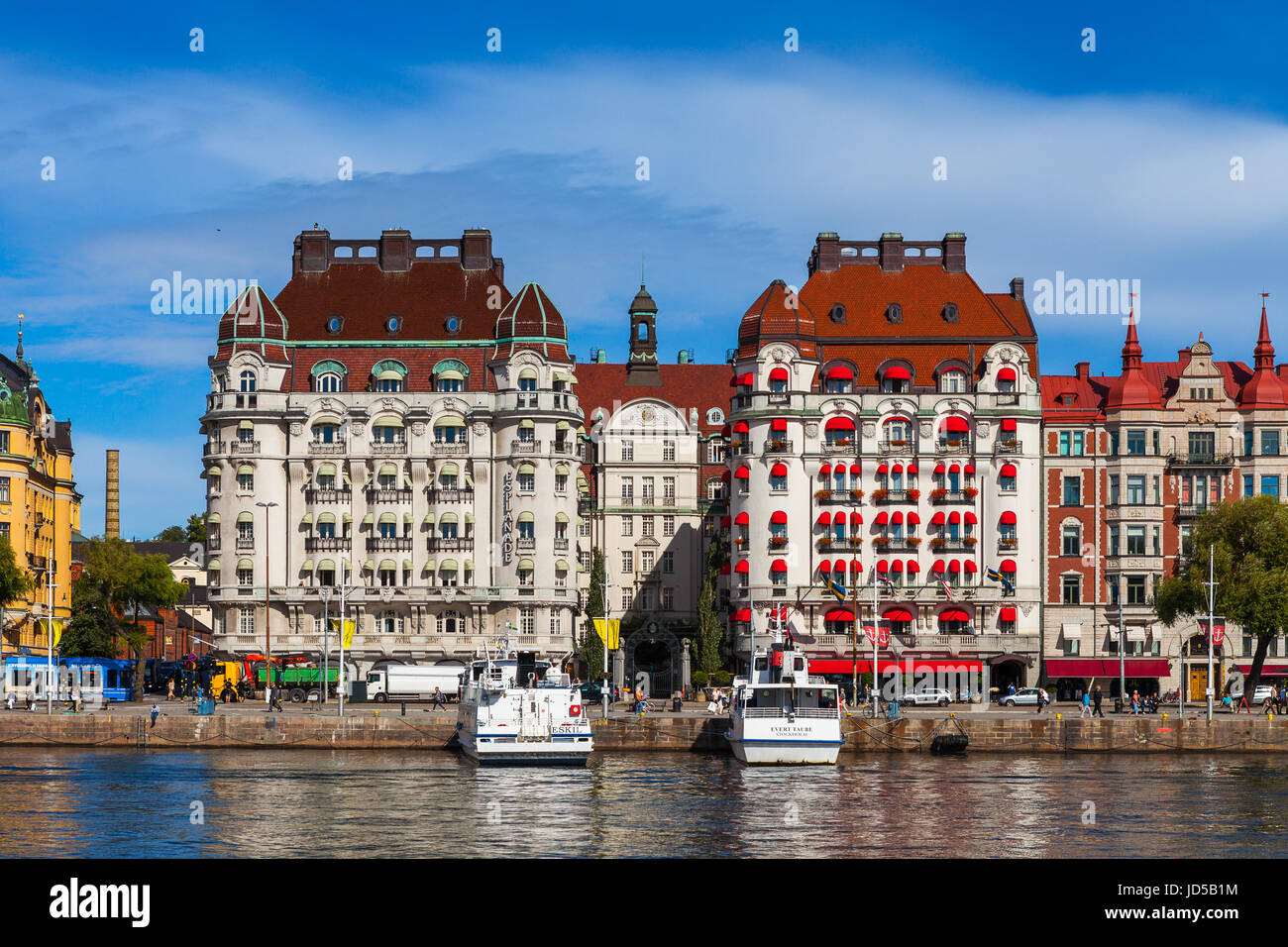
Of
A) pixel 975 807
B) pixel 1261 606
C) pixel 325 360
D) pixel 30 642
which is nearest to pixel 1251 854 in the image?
pixel 975 807

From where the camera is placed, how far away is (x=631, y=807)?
2692 inches

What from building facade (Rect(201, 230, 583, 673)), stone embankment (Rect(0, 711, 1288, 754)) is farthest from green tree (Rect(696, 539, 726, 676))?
stone embankment (Rect(0, 711, 1288, 754))

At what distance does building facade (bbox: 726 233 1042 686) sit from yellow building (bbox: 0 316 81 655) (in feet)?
204

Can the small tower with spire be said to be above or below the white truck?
above

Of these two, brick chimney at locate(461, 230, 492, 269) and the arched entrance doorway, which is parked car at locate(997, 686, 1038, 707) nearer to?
the arched entrance doorway

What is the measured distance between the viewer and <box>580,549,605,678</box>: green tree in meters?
147

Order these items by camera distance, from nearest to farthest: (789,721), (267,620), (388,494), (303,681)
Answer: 1. (789,721)
2. (303,681)
3. (267,620)
4. (388,494)

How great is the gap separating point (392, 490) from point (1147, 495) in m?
62.3

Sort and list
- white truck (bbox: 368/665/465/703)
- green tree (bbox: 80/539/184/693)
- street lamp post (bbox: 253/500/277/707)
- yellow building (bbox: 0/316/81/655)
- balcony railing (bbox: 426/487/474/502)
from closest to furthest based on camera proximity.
Result: white truck (bbox: 368/665/465/703) < street lamp post (bbox: 253/500/277/707) < green tree (bbox: 80/539/184/693) < balcony railing (bbox: 426/487/474/502) < yellow building (bbox: 0/316/81/655)

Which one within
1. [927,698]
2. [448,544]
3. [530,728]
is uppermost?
[448,544]

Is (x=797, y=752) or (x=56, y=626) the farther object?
(x=56, y=626)

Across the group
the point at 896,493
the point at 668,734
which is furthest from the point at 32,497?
the point at 668,734

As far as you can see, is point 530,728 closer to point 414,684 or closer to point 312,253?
point 414,684

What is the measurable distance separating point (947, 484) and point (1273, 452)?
26.4 meters
